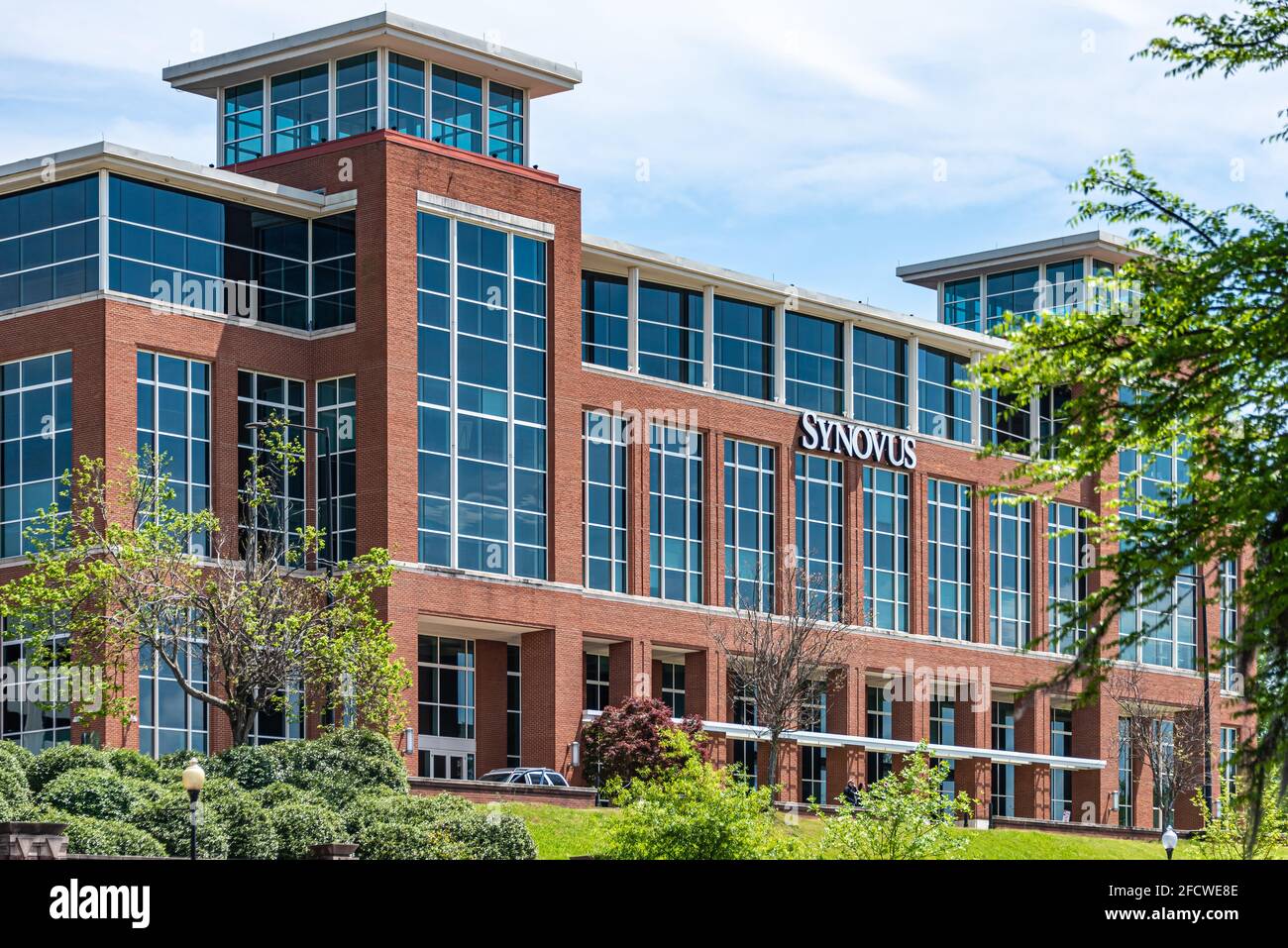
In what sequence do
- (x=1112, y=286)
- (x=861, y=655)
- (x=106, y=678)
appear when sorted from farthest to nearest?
(x=861, y=655) → (x=106, y=678) → (x=1112, y=286)

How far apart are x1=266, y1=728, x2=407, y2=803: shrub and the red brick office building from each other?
733 cm

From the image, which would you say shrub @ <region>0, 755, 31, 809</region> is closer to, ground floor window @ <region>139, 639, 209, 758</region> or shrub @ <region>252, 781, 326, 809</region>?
shrub @ <region>252, 781, 326, 809</region>

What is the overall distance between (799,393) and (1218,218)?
54.2 metres

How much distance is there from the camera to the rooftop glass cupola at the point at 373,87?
62312 millimetres

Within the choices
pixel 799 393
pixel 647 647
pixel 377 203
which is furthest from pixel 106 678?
pixel 799 393

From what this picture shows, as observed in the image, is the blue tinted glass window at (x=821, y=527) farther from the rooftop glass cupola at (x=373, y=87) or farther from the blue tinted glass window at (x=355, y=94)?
the blue tinted glass window at (x=355, y=94)

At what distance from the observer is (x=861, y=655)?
74.4 m

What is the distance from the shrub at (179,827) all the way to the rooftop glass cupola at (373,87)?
26849 mm

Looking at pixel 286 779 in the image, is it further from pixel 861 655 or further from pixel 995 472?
pixel 995 472

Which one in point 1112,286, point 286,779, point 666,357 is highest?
point 666,357

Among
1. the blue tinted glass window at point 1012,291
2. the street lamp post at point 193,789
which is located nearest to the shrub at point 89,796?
the street lamp post at point 193,789

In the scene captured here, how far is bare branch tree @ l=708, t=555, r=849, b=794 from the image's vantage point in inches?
2621

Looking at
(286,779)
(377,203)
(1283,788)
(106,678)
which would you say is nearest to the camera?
(1283,788)

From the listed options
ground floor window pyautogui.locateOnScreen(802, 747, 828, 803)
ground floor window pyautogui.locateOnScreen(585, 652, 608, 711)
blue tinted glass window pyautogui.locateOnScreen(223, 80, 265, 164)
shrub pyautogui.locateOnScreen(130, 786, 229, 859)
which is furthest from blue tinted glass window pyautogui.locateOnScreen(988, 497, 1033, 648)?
shrub pyautogui.locateOnScreen(130, 786, 229, 859)
